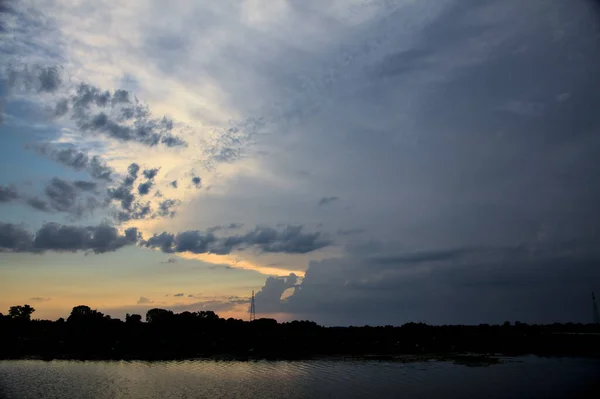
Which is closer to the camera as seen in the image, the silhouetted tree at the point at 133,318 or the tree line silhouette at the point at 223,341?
the tree line silhouette at the point at 223,341

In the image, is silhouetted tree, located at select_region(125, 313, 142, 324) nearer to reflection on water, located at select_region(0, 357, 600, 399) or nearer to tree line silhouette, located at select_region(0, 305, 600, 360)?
tree line silhouette, located at select_region(0, 305, 600, 360)

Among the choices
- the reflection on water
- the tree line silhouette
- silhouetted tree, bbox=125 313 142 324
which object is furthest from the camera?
silhouetted tree, bbox=125 313 142 324

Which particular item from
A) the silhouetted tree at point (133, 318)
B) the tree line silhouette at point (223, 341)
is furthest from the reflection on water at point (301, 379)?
the silhouetted tree at point (133, 318)

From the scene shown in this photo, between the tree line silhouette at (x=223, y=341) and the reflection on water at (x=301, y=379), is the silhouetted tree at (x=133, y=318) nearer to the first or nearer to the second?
the tree line silhouette at (x=223, y=341)

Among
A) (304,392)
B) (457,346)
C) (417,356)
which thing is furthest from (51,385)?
(457,346)

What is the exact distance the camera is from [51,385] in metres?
71.6

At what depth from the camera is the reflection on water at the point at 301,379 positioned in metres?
63.7

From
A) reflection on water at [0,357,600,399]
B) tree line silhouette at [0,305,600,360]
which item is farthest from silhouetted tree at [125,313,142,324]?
reflection on water at [0,357,600,399]

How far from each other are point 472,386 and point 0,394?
7230cm

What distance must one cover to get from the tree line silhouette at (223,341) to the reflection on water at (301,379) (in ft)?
84.8

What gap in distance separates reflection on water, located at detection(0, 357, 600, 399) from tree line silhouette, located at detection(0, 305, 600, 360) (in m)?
25.8

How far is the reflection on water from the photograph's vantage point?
2507 inches

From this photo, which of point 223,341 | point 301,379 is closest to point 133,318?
point 223,341

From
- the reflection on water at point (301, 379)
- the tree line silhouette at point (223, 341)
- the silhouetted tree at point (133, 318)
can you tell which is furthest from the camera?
the silhouetted tree at point (133, 318)
